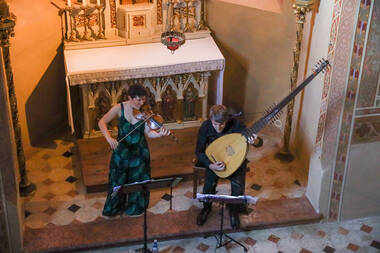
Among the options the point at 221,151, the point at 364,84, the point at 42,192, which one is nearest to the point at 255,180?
the point at 221,151

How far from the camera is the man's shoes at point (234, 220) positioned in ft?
25.3

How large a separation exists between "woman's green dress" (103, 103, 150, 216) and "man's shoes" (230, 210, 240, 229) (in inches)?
42.9

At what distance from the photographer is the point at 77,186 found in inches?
336

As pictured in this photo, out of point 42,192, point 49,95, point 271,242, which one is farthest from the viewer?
point 49,95

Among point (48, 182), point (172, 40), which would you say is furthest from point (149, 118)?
point (48, 182)

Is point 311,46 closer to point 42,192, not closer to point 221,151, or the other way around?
point 221,151

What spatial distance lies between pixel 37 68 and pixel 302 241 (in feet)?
14.2

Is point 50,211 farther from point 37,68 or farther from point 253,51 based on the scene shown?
point 253,51

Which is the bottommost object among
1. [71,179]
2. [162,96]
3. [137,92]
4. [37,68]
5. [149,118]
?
[71,179]

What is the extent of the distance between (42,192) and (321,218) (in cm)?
354

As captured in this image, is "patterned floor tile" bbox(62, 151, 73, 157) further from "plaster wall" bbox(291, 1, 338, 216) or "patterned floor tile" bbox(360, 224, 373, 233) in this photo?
"patterned floor tile" bbox(360, 224, 373, 233)

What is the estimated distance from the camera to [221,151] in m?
7.27

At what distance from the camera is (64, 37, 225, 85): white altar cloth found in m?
8.74

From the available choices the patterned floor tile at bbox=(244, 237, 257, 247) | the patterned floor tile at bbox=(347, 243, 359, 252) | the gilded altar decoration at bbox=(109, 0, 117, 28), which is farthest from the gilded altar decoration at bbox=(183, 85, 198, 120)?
the patterned floor tile at bbox=(347, 243, 359, 252)
